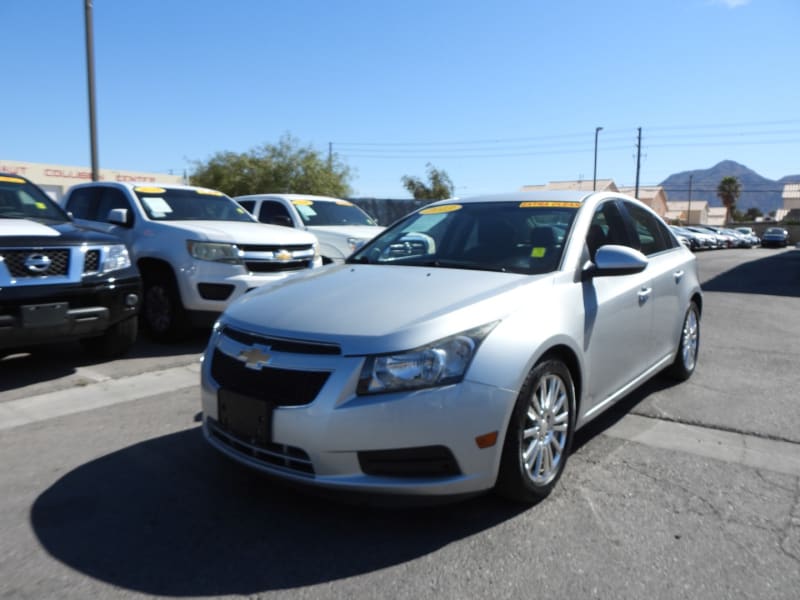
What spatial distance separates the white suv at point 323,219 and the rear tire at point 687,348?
5067mm

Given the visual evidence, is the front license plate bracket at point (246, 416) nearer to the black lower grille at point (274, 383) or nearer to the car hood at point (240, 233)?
the black lower grille at point (274, 383)

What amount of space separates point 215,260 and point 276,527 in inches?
165

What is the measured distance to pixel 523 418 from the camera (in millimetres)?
2803

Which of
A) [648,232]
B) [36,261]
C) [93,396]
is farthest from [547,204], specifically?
[36,261]

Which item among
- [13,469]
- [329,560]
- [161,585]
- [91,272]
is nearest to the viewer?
[161,585]

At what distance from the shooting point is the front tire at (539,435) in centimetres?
279

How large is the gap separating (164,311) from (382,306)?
4533mm

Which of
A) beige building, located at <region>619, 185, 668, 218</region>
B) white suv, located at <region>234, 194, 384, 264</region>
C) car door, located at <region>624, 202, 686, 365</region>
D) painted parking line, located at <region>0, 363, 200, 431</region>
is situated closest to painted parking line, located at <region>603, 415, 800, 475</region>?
car door, located at <region>624, 202, 686, 365</region>

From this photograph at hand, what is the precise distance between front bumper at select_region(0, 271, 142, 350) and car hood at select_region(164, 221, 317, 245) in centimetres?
106

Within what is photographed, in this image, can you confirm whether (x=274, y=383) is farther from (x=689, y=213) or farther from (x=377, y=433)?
(x=689, y=213)

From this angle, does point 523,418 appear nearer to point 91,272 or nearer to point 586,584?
point 586,584

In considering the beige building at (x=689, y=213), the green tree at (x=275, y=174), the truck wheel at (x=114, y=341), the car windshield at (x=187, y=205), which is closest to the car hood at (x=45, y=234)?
the truck wheel at (x=114, y=341)

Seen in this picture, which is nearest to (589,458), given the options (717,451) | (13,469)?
(717,451)

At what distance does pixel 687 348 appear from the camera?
526cm
